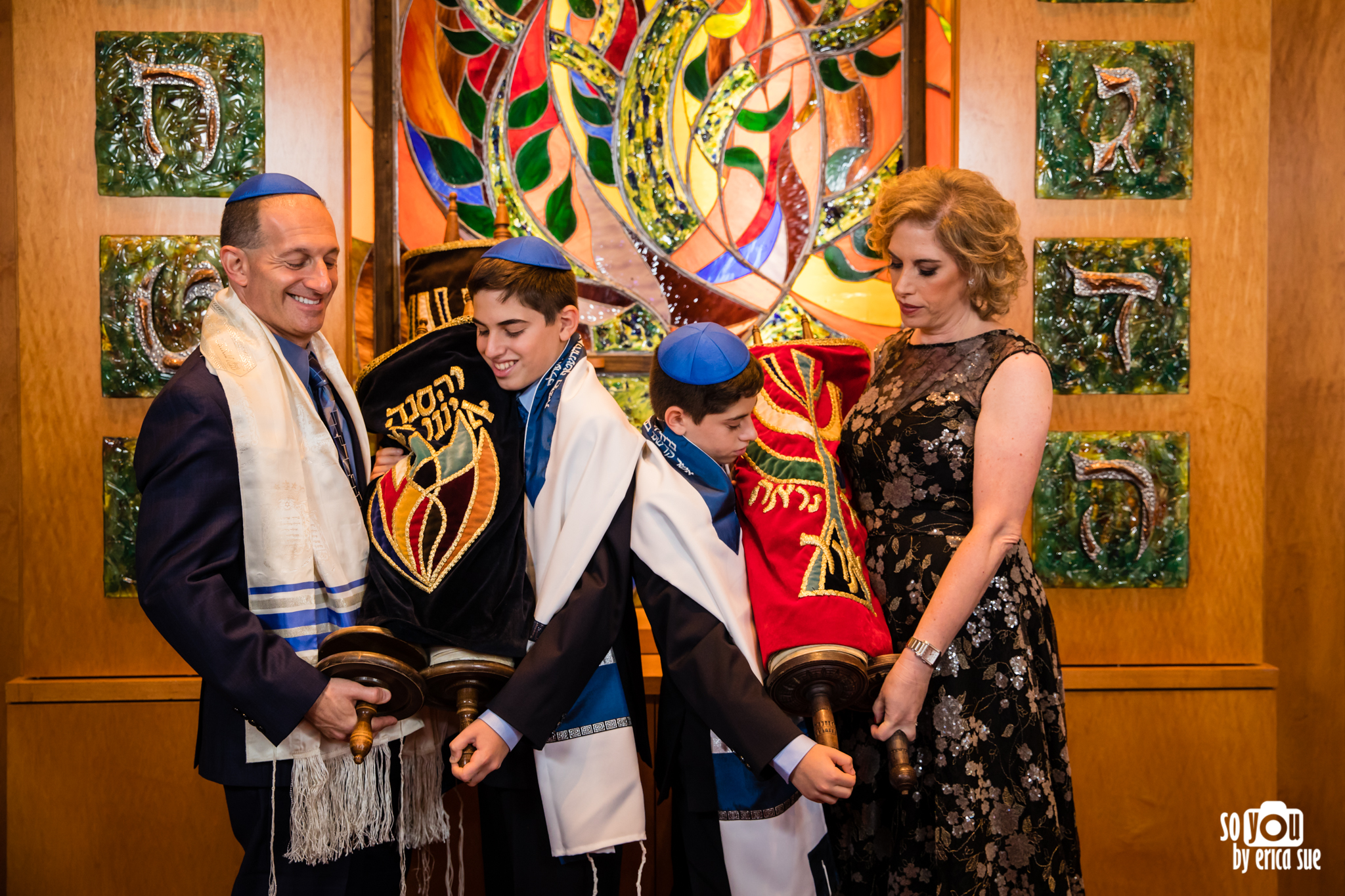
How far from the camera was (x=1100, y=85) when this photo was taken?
9.21ft

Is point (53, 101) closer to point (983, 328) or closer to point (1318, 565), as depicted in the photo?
point (983, 328)

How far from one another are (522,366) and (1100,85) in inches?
78.9

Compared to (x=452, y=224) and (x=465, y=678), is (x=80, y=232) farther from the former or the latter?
(x=465, y=678)

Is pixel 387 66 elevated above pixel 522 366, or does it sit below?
Answer: above

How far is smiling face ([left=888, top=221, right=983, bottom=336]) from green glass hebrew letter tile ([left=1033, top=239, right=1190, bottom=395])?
0.90m

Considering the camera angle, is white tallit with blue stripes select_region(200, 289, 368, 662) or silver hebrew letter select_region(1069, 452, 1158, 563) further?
silver hebrew letter select_region(1069, 452, 1158, 563)

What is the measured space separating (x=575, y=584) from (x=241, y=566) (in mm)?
633

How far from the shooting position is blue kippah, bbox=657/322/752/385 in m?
1.87

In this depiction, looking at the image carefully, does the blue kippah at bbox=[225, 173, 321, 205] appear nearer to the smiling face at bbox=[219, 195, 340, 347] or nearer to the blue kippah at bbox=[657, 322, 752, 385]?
the smiling face at bbox=[219, 195, 340, 347]

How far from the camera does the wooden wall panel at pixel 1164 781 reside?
2799 millimetres

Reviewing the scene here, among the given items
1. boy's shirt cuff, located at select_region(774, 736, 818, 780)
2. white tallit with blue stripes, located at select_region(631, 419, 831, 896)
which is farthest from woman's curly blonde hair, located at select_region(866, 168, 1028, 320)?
boy's shirt cuff, located at select_region(774, 736, 818, 780)

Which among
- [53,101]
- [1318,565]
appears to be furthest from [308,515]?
[1318,565]

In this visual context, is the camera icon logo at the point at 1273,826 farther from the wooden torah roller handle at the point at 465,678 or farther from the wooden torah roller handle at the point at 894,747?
the wooden torah roller handle at the point at 465,678

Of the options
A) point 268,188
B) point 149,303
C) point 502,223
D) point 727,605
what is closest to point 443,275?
point 502,223
